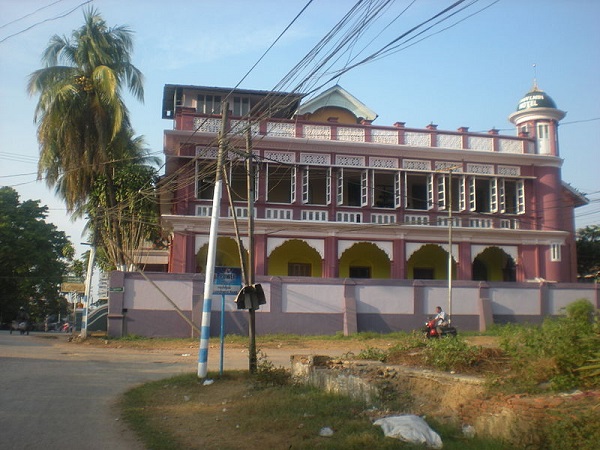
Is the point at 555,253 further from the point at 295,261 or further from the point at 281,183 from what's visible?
the point at 281,183

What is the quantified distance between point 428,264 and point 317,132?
27.8ft

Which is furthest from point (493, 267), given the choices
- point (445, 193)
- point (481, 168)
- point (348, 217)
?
point (348, 217)

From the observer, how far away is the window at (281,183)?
26.8 m

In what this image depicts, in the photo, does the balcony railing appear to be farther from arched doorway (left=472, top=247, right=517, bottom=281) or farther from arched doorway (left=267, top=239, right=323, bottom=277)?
arched doorway (left=472, top=247, right=517, bottom=281)

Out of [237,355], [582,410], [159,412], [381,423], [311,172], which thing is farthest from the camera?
[311,172]

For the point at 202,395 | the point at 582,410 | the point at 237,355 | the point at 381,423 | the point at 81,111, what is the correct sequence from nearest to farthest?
the point at 582,410, the point at 381,423, the point at 202,395, the point at 237,355, the point at 81,111

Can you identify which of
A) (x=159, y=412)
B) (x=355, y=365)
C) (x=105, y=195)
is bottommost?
(x=159, y=412)

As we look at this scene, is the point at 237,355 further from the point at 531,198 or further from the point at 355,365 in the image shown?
the point at 531,198

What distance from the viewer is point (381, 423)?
7.79m

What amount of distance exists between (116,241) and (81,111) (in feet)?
17.5

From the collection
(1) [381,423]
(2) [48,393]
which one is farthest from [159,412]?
(1) [381,423]

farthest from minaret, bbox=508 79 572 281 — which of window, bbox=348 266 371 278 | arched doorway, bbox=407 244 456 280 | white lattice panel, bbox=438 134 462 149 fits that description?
window, bbox=348 266 371 278

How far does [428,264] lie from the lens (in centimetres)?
3005

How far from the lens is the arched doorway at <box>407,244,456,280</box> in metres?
29.6
